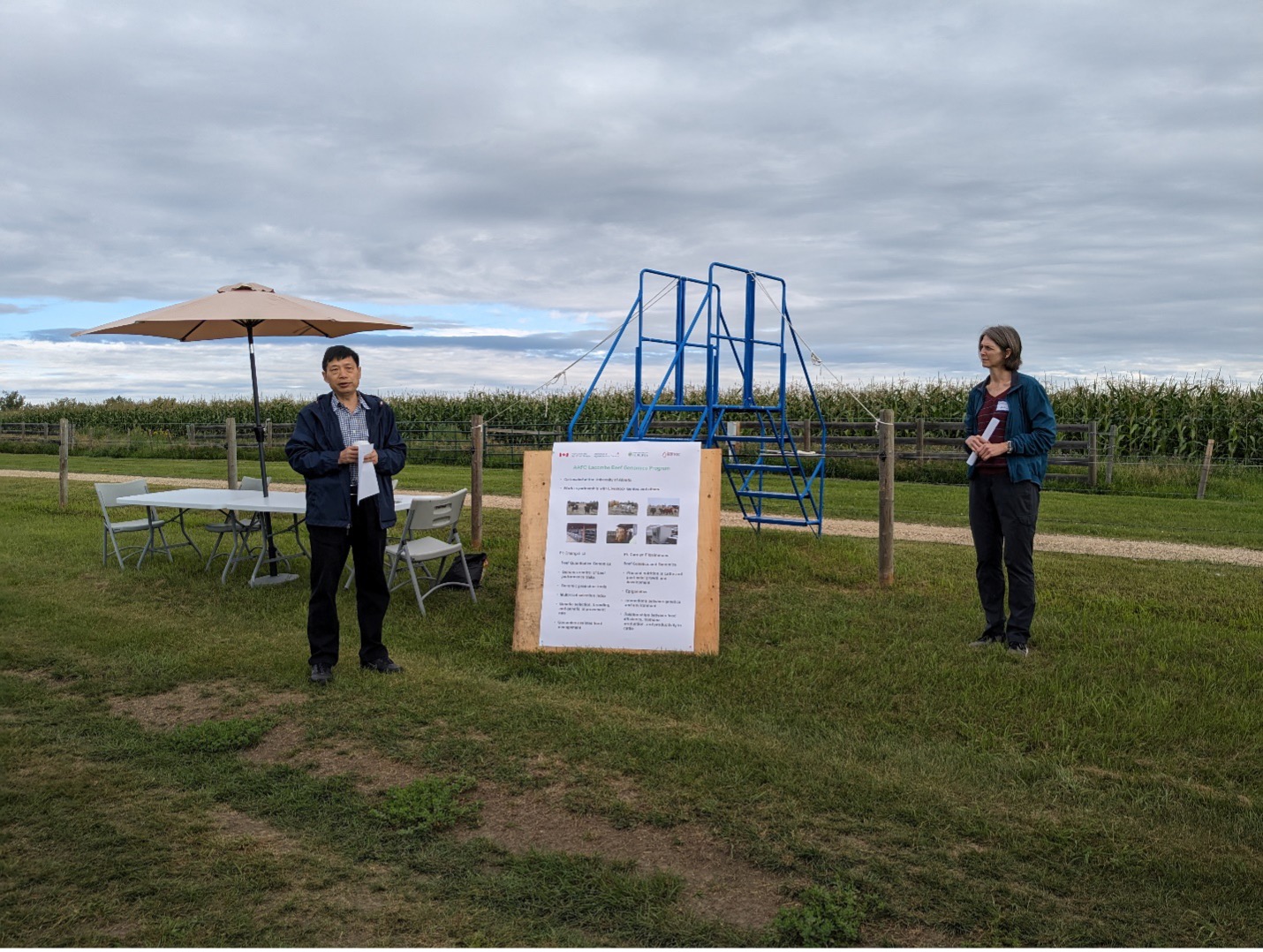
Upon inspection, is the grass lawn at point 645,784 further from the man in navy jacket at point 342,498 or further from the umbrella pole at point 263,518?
the umbrella pole at point 263,518

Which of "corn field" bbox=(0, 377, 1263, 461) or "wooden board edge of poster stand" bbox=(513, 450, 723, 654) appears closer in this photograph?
"wooden board edge of poster stand" bbox=(513, 450, 723, 654)

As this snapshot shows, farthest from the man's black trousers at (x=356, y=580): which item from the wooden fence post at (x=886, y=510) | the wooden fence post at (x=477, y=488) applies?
the wooden fence post at (x=477, y=488)

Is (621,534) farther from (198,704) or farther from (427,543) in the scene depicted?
(198,704)

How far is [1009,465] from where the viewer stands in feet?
21.9

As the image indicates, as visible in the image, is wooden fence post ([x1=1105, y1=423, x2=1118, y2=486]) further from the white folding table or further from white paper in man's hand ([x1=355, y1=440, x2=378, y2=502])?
white paper in man's hand ([x1=355, y1=440, x2=378, y2=502])

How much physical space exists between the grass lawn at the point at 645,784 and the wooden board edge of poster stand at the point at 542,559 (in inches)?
8.2

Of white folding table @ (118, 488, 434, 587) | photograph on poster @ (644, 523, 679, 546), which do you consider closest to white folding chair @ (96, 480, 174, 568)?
white folding table @ (118, 488, 434, 587)

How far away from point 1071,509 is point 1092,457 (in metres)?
5.43

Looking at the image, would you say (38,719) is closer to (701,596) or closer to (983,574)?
(701,596)

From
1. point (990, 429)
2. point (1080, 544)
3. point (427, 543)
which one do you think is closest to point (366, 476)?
point (427, 543)

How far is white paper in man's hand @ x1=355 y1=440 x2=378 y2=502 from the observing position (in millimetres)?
6137

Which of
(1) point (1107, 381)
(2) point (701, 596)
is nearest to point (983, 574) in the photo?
(2) point (701, 596)

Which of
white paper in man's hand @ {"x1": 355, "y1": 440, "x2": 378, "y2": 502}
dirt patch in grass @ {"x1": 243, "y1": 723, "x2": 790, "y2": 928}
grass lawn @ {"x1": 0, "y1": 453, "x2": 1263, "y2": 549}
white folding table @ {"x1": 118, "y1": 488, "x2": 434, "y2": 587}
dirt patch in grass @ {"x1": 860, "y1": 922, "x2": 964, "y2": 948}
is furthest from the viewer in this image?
grass lawn @ {"x1": 0, "y1": 453, "x2": 1263, "y2": 549}

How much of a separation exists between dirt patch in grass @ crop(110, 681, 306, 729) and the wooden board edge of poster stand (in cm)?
165
